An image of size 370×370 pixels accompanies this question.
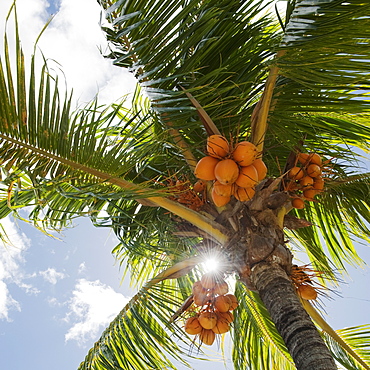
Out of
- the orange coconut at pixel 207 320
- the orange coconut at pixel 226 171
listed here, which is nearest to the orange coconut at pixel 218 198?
the orange coconut at pixel 226 171

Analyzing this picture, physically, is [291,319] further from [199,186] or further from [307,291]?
[199,186]

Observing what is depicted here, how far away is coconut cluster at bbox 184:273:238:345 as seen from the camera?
2.77 meters

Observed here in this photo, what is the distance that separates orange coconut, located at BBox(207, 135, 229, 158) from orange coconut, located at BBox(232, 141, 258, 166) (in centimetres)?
5

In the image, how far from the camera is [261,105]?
2562 millimetres

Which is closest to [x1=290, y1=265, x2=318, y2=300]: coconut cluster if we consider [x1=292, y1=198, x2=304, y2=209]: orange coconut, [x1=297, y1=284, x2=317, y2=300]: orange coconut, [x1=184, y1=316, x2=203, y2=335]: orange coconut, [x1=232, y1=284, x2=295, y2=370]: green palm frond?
[x1=297, y1=284, x2=317, y2=300]: orange coconut

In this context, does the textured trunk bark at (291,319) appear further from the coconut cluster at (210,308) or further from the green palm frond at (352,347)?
the green palm frond at (352,347)

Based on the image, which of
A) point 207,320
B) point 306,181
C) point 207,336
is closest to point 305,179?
point 306,181

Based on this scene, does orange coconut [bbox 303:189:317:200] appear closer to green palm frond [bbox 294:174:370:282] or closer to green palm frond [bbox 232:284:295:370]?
green palm frond [bbox 294:174:370:282]

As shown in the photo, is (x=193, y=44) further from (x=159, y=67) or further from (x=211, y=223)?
(x=211, y=223)

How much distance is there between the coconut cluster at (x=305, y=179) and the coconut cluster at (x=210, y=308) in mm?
757

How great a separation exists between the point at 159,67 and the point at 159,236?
Answer: 1.37 meters

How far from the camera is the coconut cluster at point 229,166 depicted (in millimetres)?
2184

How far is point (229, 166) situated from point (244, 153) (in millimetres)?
106

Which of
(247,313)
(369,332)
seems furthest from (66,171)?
(369,332)
